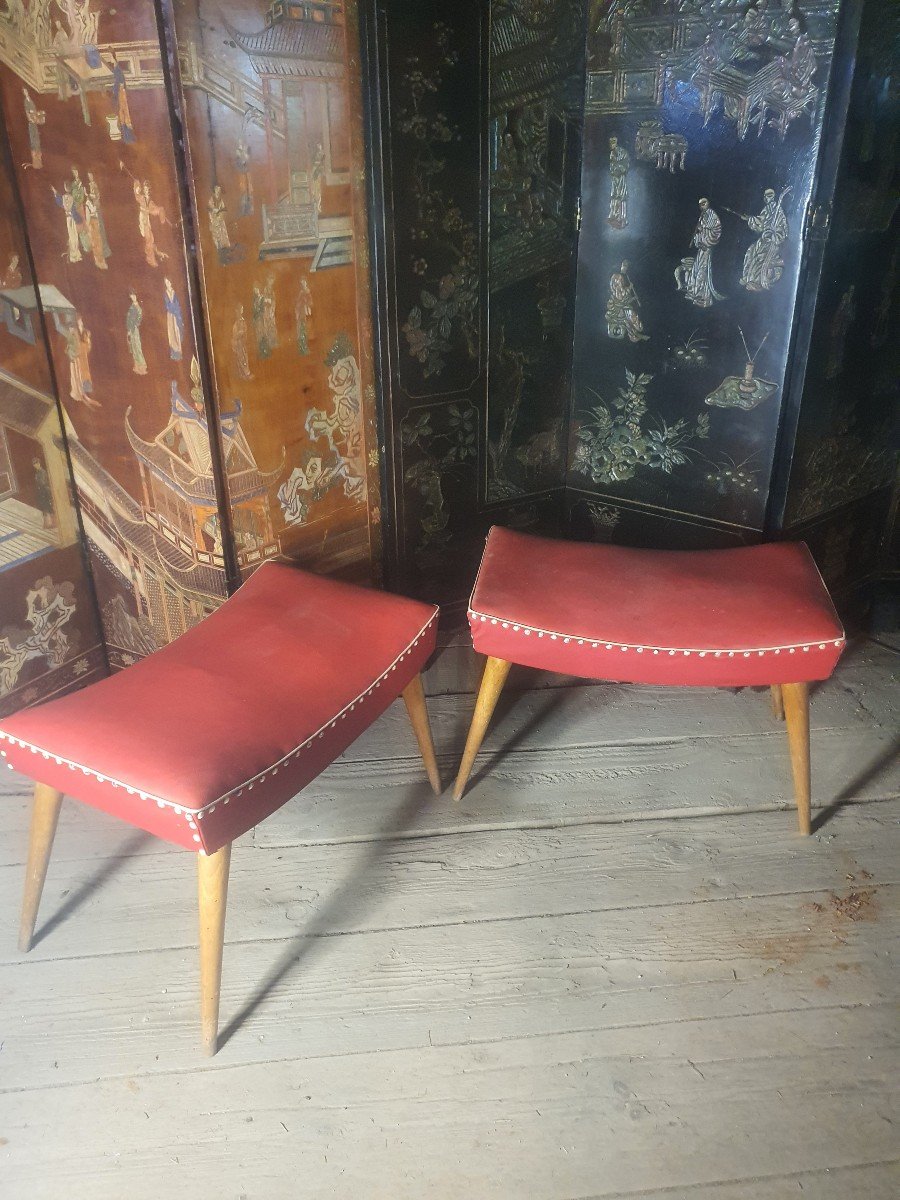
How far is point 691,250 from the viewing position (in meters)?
2.24

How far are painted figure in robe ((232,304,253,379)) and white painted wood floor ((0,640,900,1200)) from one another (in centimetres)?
87

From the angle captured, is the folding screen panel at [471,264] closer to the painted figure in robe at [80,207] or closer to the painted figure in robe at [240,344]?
the painted figure in robe at [240,344]

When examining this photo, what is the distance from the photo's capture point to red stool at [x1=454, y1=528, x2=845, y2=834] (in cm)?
184

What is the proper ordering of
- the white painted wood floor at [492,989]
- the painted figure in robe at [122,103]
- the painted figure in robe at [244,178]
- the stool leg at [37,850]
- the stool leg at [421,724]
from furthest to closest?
the stool leg at [421,724] < the painted figure in robe at [244,178] < the painted figure in robe at [122,103] < the stool leg at [37,850] < the white painted wood floor at [492,989]

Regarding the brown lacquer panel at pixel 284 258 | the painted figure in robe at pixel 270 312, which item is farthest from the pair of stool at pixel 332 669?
the painted figure in robe at pixel 270 312

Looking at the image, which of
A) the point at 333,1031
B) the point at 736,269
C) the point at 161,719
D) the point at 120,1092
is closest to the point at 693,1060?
the point at 333,1031

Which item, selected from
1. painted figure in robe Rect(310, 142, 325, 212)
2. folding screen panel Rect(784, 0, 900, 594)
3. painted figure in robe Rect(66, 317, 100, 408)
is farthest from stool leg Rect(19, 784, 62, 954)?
folding screen panel Rect(784, 0, 900, 594)

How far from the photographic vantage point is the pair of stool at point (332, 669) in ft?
4.85

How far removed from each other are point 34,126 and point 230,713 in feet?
3.95

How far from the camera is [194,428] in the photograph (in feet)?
6.43

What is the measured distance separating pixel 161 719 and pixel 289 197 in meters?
1.06

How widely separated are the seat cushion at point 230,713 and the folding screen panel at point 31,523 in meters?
0.55

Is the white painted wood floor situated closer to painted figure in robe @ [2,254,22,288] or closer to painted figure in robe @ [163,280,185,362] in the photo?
painted figure in robe @ [163,280,185,362]

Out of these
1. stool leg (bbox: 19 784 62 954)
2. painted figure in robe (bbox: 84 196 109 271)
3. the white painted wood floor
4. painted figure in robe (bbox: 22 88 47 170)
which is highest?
painted figure in robe (bbox: 22 88 47 170)
